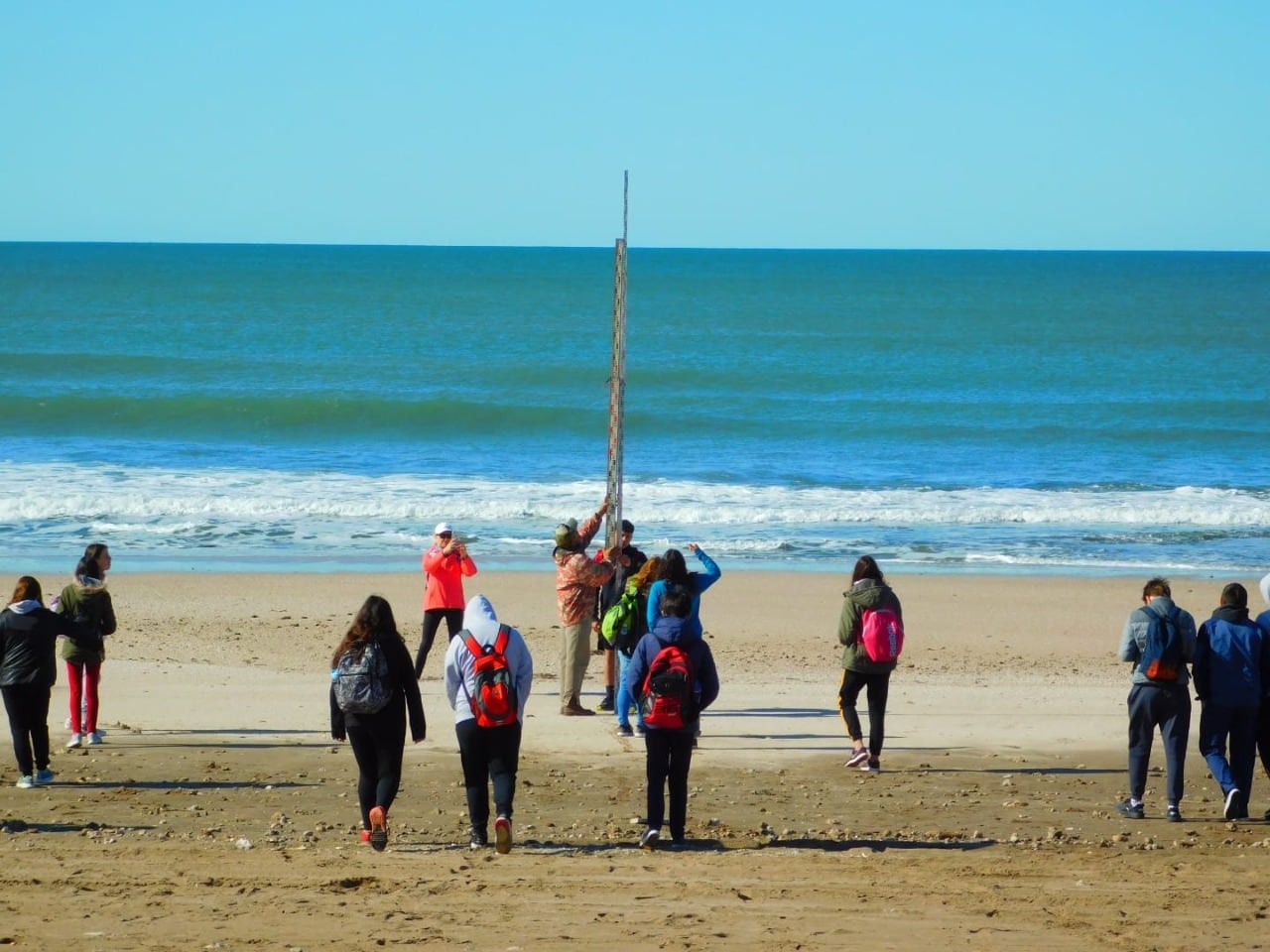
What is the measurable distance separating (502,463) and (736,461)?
4709 millimetres

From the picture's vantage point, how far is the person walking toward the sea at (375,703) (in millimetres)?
7043

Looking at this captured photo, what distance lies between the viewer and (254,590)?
1655 cm

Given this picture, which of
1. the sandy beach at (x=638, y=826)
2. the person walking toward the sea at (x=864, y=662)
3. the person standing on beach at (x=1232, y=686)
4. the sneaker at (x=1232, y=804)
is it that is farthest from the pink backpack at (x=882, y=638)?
the sneaker at (x=1232, y=804)

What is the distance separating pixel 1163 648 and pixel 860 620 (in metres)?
1.88

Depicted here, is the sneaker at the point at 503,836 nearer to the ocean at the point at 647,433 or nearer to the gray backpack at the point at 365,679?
the gray backpack at the point at 365,679

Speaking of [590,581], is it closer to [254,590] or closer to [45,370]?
[254,590]

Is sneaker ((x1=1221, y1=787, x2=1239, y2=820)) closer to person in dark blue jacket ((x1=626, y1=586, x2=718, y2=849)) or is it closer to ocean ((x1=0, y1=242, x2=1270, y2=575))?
person in dark blue jacket ((x1=626, y1=586, x2=718, y2=849))

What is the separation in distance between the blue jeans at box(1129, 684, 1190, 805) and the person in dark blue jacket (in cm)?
239

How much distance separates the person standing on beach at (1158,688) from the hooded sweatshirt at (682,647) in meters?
2.27

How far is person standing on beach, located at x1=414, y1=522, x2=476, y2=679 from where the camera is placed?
38.4 feet

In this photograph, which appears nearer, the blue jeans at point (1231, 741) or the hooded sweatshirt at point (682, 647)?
the hooded sweatshirt at point (682, 647)

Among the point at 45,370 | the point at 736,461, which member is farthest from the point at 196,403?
the point at 736,461

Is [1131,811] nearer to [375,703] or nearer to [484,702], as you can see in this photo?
[484,702]

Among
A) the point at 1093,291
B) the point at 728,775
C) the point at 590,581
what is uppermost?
the point at 1093,291
